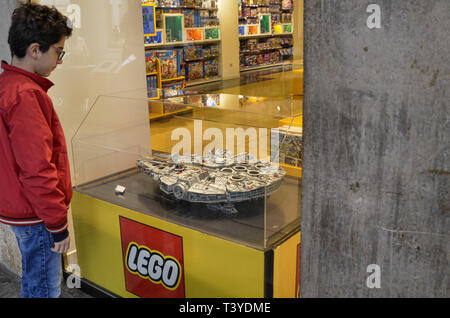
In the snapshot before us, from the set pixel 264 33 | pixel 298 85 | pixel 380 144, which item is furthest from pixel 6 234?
pixel 264 33

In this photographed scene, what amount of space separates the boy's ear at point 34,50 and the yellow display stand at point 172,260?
2.74 ft

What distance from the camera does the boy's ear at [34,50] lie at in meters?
1.65

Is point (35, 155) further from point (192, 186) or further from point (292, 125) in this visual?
point (292, 125)

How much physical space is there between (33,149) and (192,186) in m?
0.67

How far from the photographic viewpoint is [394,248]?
1.28 meters

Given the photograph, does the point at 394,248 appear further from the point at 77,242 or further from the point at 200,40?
the point at 200,40

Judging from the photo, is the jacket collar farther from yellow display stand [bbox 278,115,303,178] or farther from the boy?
yellow display stand [bbox 278,115,303,178]

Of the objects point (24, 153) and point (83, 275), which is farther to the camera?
point (83, 275)

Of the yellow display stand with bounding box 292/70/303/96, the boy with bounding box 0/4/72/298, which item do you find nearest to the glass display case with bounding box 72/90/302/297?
the boy with bounding box 0/4/72/298

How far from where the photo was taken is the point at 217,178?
1909mm
